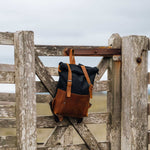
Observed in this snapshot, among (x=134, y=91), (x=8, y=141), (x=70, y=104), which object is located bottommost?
(x=8, y=141)

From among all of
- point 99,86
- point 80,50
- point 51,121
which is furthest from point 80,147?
point 80,50

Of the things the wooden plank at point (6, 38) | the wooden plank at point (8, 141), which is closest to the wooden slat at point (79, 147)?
the wooden plank at point (8, 141)

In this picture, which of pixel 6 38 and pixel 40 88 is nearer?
pixel 6 38

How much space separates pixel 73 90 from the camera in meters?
3.90

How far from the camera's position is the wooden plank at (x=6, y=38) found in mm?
3777

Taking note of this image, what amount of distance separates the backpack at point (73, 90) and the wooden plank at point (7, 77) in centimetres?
67

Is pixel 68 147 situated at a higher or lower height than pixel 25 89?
lower

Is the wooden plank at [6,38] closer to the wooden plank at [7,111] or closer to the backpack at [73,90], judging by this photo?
the backpack at [73,90]

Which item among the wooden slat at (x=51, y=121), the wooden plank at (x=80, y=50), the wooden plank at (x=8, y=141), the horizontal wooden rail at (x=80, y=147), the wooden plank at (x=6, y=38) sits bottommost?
the horizontal wooden rail at (x=80, y=147)

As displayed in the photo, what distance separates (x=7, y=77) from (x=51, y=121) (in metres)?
0.98

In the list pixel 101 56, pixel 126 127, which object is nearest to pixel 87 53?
pixel 101 56

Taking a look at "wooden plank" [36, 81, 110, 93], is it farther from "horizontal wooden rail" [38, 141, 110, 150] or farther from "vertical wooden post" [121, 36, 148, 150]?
"horizontal wooden rail" [38, 141, 110, 150]

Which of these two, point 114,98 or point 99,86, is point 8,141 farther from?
point 114,98

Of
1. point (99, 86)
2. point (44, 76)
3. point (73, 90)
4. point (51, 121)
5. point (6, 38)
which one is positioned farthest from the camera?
point (99, 86)
